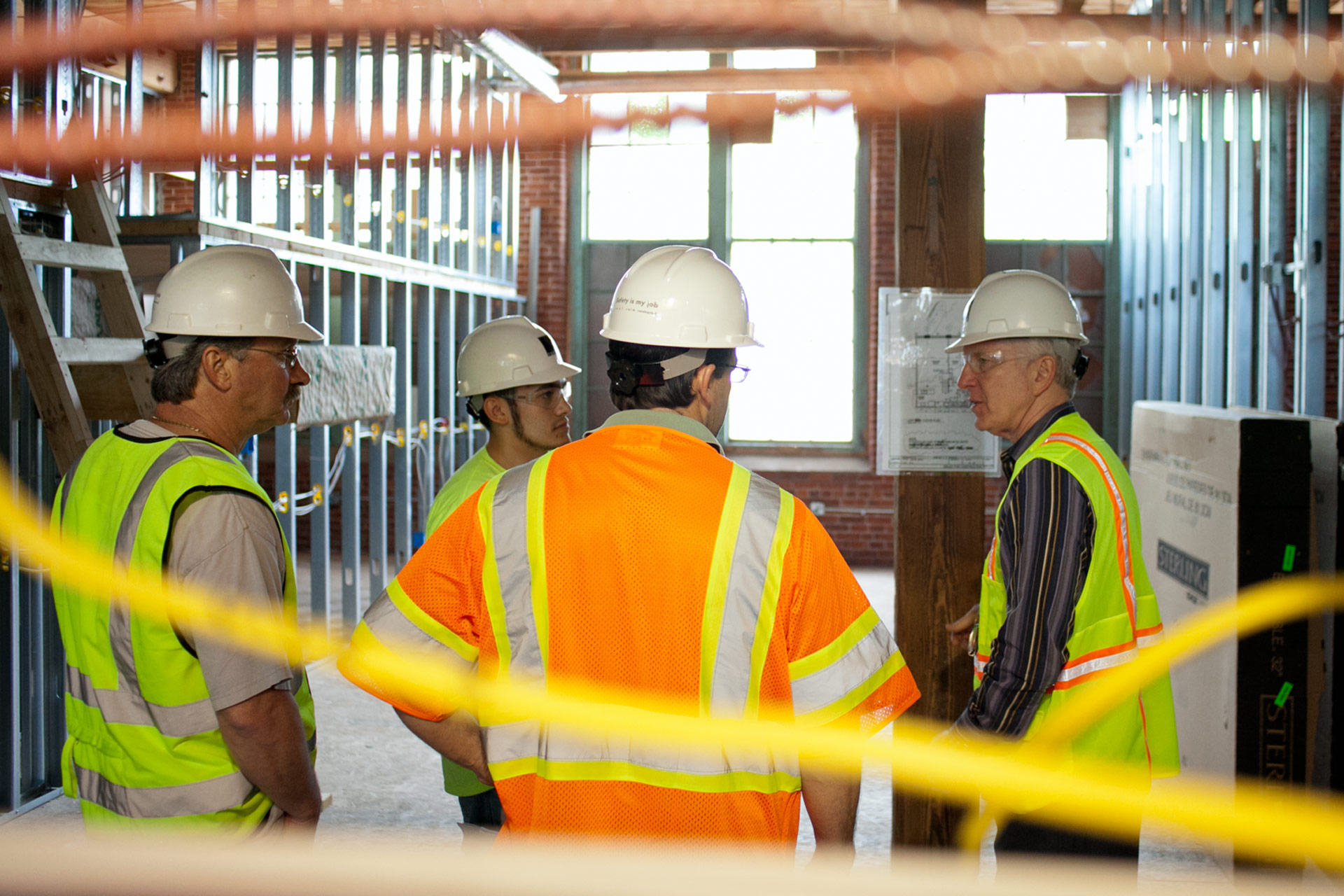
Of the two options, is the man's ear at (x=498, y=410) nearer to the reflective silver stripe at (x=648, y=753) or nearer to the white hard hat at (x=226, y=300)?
the white hard hat at (x=226, y=300)

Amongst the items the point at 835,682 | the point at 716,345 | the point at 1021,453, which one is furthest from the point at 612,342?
the point at 1021,453

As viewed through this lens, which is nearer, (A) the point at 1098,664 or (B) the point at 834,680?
(B) the point at 834,680

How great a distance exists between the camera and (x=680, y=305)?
1.91m

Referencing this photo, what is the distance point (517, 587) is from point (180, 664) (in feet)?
2.14

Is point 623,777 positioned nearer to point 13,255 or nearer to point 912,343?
point 912,343

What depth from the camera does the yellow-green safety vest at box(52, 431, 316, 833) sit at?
184 centimetres

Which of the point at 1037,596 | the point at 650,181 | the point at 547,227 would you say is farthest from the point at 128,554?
the point at 650,181

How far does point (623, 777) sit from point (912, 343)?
169 cm

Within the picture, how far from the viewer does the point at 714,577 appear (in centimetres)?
158

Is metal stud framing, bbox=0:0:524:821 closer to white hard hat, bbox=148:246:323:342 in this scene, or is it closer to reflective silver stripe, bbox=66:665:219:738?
white hard hat, bbox=148:246:323:342

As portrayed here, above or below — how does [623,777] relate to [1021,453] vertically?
below

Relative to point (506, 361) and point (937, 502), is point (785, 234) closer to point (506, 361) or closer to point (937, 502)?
point (506, 361)

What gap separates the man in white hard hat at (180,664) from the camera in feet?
5.98

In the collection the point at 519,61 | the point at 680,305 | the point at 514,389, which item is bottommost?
the point at 514,389
